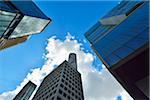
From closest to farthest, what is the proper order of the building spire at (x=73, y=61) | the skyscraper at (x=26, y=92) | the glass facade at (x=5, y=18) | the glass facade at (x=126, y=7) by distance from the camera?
the glass facade at (x=126, y=7) < the glass facade at (x=5, y=18) < the building spire at (x=73, y=61) < the skyscraper at (x=26, y=92)

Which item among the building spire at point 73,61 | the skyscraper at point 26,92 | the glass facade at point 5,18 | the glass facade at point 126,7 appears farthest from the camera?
the skyscraper at point 26,92

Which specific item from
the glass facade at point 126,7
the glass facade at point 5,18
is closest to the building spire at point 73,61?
the glass facade at point 5,18

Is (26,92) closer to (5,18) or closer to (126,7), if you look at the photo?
(5,18)

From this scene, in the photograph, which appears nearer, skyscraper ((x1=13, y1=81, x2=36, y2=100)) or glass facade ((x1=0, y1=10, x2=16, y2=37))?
glass facade ((x1=0, y1=10, x2=16, y2=37))

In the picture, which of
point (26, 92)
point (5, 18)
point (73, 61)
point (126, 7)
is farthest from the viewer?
point (26, 92)

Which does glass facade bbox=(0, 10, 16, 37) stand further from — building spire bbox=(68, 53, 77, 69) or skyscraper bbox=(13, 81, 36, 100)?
skyscraper bbox=(13, 81, 36, 100)

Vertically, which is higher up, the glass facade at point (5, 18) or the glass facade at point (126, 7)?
the glass facade at point (5, 18)

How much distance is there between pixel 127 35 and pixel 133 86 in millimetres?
5797

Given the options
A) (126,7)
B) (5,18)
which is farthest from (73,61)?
(126,7)

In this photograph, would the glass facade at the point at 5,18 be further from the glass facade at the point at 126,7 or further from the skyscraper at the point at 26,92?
the skyscraper at the point at 26,92

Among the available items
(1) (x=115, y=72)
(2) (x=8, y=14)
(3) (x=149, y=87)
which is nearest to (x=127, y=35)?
(1) (x=115, y=72)

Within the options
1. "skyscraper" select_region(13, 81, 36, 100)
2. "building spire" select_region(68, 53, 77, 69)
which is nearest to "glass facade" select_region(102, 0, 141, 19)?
"building spire" select_region(68, 53, 77, 69)

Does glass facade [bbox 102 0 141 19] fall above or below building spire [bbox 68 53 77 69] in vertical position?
below

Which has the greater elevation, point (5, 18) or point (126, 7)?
point (5, 18)
